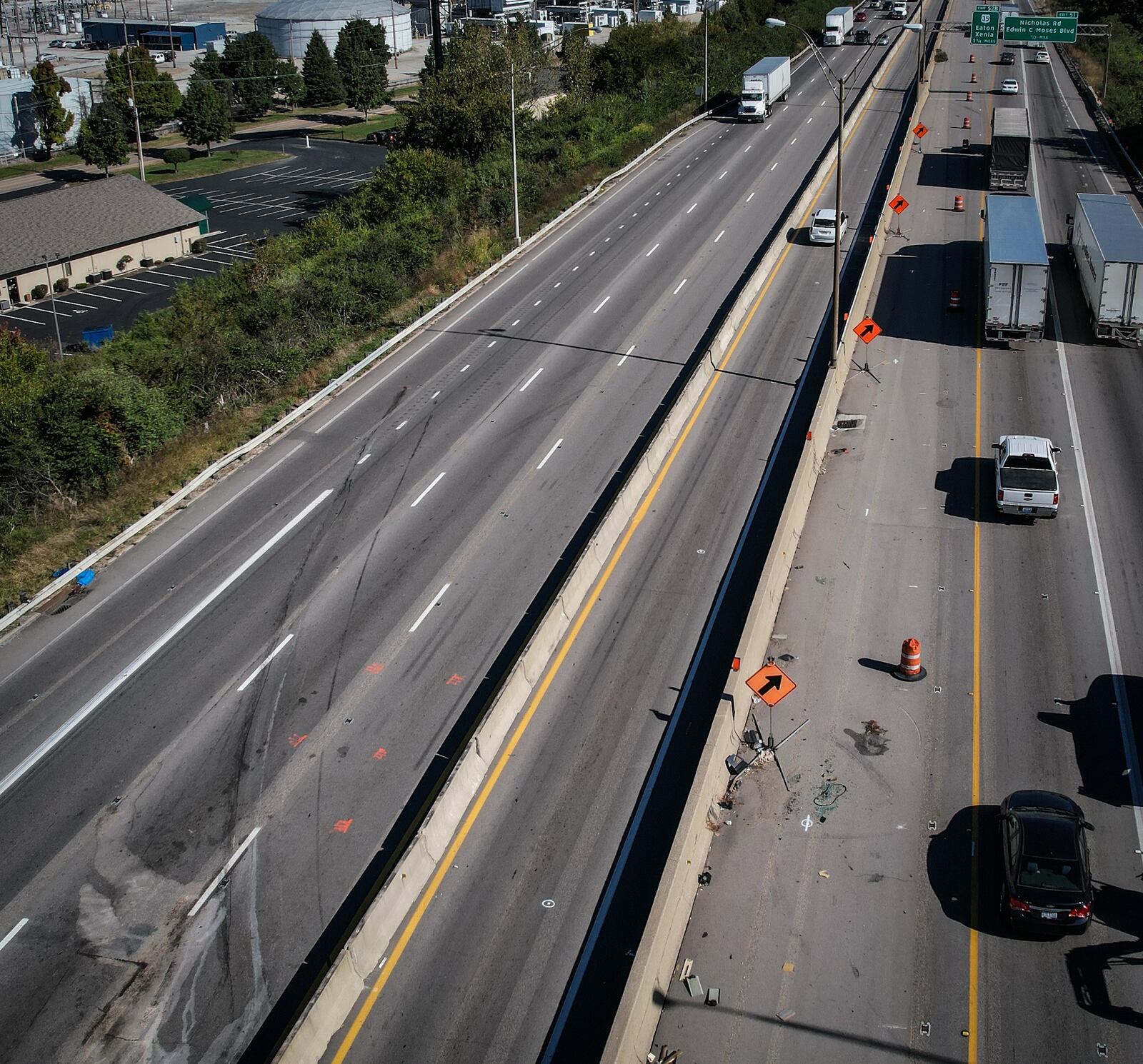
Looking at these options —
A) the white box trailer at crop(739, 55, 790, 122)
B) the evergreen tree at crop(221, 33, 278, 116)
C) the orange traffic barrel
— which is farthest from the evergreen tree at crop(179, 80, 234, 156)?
the orange traffic barrel

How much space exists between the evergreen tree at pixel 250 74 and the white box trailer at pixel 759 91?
60732 millimetres

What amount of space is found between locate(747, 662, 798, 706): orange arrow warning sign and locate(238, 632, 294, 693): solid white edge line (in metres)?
10.3

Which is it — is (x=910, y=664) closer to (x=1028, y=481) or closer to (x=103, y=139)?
(x=1028, y=481)

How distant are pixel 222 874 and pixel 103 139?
8734 cm

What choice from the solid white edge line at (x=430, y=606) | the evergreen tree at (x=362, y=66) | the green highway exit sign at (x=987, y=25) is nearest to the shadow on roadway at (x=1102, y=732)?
the solid white edge line at (x=430, y=606)

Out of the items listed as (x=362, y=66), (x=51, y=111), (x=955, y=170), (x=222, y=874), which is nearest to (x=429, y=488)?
(x=222, y=874)

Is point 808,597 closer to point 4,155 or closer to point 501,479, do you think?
point 501,479

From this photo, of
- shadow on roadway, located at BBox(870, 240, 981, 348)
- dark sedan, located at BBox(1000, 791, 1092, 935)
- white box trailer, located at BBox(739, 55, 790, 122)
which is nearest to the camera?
dark sedan, located at BBox(1000, 791, 1092, 935)

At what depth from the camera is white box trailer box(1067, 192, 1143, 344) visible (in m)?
36.6

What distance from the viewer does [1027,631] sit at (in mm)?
23719

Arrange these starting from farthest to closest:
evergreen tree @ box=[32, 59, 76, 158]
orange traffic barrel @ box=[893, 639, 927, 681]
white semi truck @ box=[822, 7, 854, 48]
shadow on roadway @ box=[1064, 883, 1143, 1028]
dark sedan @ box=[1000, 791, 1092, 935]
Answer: evergreen tree @ box=[32, 59, 76, 158] < white semi truck @ box=[822, 7, 854, 48] < orange traffic barrel @ box=[893, 639, 927, 681] < dark sedan @ box=[1000, 791, 1092, 935] < shadow on roadway @ box=[1064, 883, 1143, 1028]

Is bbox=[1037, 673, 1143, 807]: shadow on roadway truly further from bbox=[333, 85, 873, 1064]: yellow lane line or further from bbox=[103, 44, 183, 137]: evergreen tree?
bbox=[103, 44, 183, 137]: evergreen tree

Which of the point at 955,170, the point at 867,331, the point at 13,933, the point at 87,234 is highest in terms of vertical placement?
the point at 955,170

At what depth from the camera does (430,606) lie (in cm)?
2484
